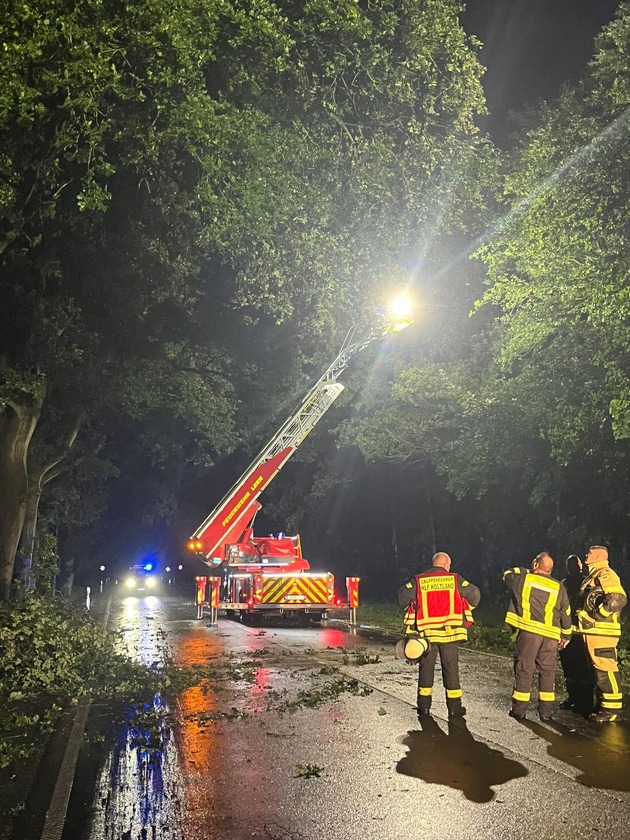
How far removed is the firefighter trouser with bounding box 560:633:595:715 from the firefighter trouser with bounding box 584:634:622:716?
0.79 feet

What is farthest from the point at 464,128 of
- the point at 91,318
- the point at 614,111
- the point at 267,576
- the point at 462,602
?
the point at 267,576

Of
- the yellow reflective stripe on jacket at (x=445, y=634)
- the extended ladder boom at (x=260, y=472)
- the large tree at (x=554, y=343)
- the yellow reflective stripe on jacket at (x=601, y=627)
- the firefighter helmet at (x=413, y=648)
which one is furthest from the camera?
the extended ladder boom at (x=260, y=472)

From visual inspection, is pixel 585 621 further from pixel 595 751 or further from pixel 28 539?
pixel 28 539

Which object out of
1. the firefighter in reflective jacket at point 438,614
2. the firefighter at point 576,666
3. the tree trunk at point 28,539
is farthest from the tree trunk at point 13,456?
the firefighter at point 576,666

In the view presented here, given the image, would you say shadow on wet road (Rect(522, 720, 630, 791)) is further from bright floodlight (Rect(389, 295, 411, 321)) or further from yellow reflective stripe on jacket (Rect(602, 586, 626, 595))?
bright floodlight (Rect(389, 295, 411, 321))

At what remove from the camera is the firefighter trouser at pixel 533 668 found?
26.6 ft

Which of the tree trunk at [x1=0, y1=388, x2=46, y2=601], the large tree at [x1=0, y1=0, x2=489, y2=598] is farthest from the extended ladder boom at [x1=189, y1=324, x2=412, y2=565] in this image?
the large tree at [x1=0, y1=0, x2=489, y2=598]

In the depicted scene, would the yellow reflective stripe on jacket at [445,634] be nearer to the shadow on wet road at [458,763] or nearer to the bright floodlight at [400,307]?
the shadow on wet road at [458,763]

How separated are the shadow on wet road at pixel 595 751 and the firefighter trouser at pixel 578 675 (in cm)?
77

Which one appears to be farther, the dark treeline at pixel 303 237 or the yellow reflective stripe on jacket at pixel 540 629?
the dark treeline at pixel 303 237

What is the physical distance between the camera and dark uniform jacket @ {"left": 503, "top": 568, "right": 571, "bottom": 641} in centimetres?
809

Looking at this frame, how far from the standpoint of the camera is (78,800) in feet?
19.1

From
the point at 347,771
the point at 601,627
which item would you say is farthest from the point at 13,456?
the point at 347,771

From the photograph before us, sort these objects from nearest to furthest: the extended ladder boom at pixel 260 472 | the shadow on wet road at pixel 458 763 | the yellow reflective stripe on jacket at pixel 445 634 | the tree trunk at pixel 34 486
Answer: the shadow on wet road at pixel 458 763, the yellow reflective stripe on jacket at pixel 445 634, the extended ladder boom at pixel 260 472, the tree trunk at pixel 34 486
